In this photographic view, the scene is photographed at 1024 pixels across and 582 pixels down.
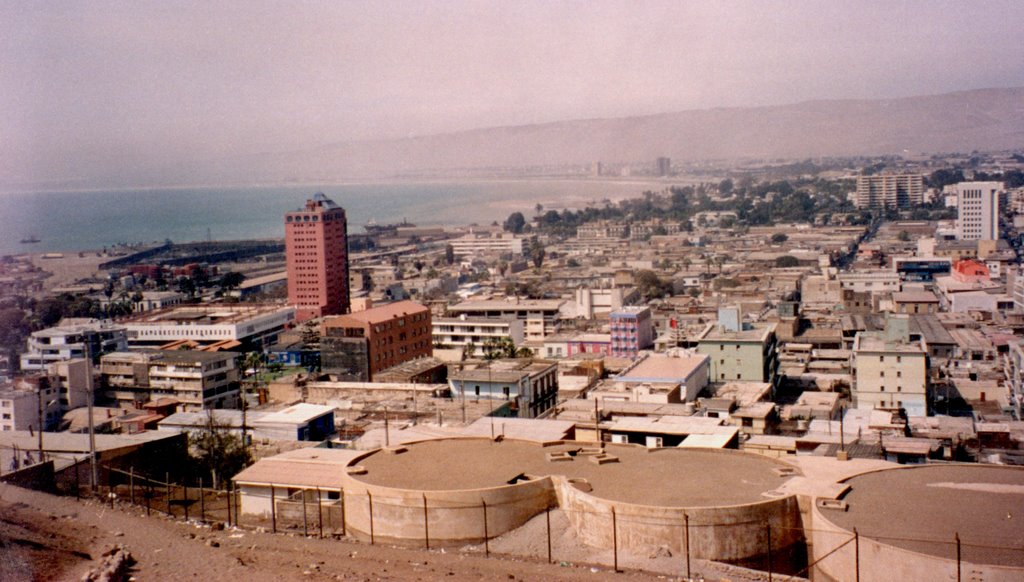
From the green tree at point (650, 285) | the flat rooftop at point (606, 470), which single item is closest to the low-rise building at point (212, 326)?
the green tree at point (650, 285)

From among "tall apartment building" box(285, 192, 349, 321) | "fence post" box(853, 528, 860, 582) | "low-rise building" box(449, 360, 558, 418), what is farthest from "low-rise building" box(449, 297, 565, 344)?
"fence post" box(853, 528, 860, 582)

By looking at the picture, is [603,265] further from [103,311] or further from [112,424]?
[112,424]

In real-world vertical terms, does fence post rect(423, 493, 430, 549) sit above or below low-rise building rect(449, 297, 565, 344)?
above

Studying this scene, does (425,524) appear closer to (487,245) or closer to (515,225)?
(487,245)

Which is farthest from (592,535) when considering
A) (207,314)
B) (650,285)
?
(650,285)

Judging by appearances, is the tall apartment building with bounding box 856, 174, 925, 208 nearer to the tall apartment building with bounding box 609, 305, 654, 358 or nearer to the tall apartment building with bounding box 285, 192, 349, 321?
the tall apartment building with bounding box 285, 192, 349, 321
